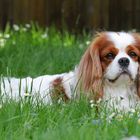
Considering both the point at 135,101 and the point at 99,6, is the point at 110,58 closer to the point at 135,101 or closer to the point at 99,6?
the point at 135,101

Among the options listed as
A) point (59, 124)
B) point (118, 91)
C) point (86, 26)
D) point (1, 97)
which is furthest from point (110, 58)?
point (86, 26)

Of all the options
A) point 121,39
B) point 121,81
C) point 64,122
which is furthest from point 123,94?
point 64,122

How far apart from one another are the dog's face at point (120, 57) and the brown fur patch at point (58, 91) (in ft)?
1.35

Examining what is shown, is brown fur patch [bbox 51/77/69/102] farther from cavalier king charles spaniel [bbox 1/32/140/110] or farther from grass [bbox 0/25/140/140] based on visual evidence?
grass [bbox 0/25/140/140]

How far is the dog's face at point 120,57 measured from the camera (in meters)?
6.26

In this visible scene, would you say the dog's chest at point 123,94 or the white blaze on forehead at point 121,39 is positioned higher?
the white blaze on forehead at point 121,39

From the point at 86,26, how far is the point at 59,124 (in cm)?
717

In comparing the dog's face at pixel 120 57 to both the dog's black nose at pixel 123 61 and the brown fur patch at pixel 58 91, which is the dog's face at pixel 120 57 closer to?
the dog's black nose at pixel 123 61

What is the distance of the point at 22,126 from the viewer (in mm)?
4918

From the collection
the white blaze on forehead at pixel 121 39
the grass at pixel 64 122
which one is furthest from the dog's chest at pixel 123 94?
the grass at pixel 64 122

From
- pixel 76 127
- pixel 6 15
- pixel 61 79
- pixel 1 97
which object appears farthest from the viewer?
pixel 6 15

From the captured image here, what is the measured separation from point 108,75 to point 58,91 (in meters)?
0.51

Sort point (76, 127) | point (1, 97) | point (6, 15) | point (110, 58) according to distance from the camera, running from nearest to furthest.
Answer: point (76, 127) < point (1, 97) < point (110, 58) < point (6, 15)

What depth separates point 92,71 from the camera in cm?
649
